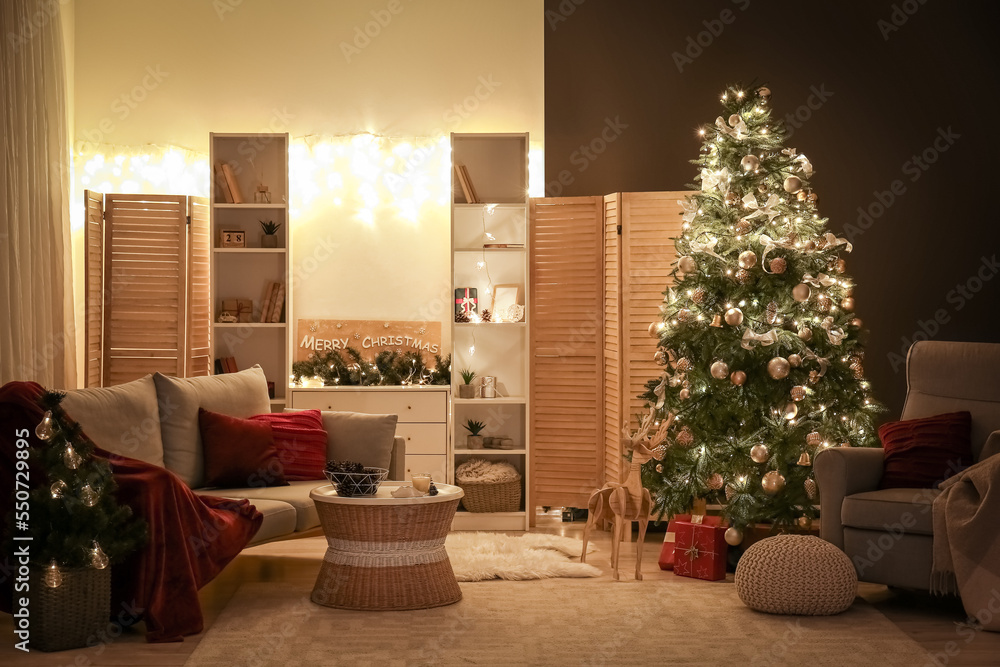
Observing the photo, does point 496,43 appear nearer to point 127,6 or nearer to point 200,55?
point 200,55

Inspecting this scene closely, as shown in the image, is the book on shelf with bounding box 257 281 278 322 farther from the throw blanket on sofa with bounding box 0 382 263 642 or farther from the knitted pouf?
the knitted pouf

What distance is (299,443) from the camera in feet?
16.9

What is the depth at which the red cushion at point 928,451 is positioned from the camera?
15.2 ft

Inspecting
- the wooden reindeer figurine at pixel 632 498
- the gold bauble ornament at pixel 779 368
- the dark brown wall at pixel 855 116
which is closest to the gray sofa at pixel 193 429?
the wooden reindeer figurine at pixel 632 498

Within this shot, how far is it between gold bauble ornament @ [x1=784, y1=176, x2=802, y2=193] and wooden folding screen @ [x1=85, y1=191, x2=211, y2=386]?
340 cm

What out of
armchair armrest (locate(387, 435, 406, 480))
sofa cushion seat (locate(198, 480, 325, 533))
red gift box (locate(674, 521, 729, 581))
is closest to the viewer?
sofa cushion seat (locate(198, 480, 325, 533))

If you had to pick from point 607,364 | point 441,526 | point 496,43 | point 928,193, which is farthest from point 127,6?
point 928,193

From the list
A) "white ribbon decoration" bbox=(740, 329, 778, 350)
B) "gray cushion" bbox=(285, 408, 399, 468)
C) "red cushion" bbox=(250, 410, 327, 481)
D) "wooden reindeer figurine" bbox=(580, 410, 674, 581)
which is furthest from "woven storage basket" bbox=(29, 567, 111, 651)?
"white ribbon decoration" bbox=(740, 329, 778, 350)

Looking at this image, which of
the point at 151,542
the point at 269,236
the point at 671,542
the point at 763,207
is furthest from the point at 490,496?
the point at 151,542

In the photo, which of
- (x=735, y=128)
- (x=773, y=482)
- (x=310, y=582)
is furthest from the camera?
(x=735, y=128)

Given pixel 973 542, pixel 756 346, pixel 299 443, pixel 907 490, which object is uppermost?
pixel 756 346

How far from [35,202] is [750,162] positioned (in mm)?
3819

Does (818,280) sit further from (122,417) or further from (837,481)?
(122,417)

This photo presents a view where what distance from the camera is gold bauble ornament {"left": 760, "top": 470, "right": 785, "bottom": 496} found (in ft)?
16.3
